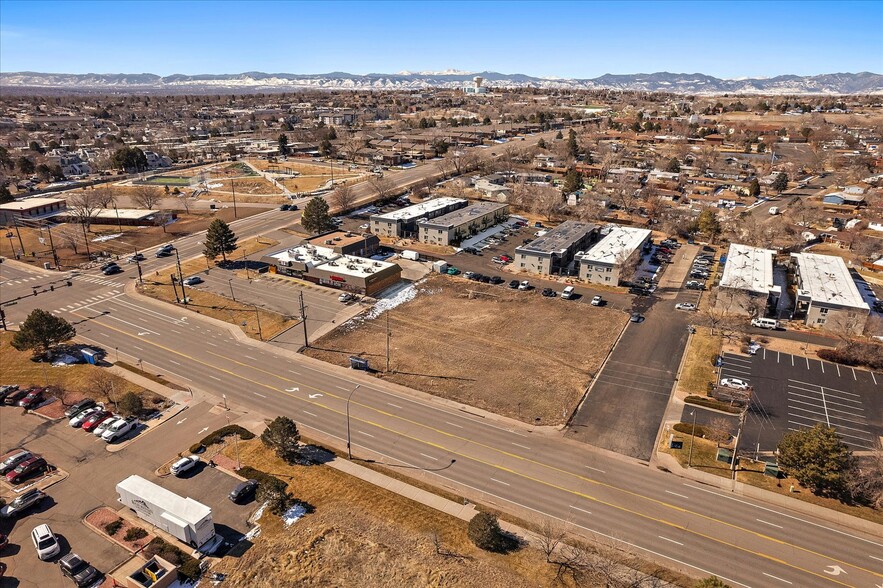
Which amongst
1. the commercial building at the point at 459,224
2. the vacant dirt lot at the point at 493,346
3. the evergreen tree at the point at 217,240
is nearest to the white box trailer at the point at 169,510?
the vacant dirt lot at the point at 493,346

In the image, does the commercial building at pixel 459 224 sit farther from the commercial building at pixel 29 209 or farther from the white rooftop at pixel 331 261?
the commercial building at pixel 29 209

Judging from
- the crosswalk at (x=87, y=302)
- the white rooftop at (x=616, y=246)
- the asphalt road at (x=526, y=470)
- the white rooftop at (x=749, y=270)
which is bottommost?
the asphalt road at (x=526, y=470)

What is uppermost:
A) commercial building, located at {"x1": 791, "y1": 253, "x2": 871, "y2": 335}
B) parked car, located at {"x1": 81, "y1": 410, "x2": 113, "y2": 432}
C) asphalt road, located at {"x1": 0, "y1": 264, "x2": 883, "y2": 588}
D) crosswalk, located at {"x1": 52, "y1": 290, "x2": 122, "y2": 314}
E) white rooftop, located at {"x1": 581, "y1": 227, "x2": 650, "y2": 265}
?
white rooftop, located at {"x1": 581, "y1": 227, "x2": 650, "y2": 265}

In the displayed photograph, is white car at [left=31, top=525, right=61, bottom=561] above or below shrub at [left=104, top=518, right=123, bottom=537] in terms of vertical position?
above

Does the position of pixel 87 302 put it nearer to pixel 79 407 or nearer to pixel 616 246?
pixel 79 407

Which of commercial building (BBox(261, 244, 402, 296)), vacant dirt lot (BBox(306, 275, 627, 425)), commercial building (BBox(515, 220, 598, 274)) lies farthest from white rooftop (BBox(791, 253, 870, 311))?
commercial building (BBox(261, 244, 402, 296))

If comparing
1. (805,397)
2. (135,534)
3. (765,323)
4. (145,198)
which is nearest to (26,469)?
(135,534)

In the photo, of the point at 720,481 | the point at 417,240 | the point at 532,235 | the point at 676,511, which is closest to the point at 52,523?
the point at 676,511

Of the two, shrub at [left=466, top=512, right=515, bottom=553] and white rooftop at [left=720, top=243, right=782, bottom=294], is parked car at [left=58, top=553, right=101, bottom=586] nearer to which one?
shrub at [left=466, top=512, right=515, bottom=553]
